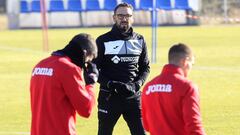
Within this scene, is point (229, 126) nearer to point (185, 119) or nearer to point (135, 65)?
point (135, 65)

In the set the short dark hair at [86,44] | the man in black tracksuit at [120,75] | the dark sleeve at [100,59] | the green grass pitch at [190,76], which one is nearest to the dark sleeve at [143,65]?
the man in black tracksuit at [120,75]

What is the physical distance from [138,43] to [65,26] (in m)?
38.4

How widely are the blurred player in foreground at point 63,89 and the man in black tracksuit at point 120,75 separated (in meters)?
2.47

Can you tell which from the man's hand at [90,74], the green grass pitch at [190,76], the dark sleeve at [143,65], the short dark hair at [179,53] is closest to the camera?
the short dark hair at [179,53]

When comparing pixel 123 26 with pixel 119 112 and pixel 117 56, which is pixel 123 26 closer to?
pixel 117 56

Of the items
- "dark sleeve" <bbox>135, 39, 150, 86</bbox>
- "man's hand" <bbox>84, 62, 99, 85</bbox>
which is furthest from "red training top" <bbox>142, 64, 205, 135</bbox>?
"dark sleeve" <bbox>135, 39, 150, 86</bbox>

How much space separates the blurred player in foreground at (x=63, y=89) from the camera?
7.41 meters

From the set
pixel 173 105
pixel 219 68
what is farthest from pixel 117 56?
pixel 219 68

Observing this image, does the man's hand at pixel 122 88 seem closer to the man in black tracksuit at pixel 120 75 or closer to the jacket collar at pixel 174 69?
the man in black tracksuit at pixel 120 75

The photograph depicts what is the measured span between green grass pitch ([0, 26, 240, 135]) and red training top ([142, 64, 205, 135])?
5.94 meters

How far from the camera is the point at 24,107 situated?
54.6 feet

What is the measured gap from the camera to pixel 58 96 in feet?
24.5

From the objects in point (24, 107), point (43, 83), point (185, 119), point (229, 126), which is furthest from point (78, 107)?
point (24, 107)

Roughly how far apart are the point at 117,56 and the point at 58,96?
2877 mm
